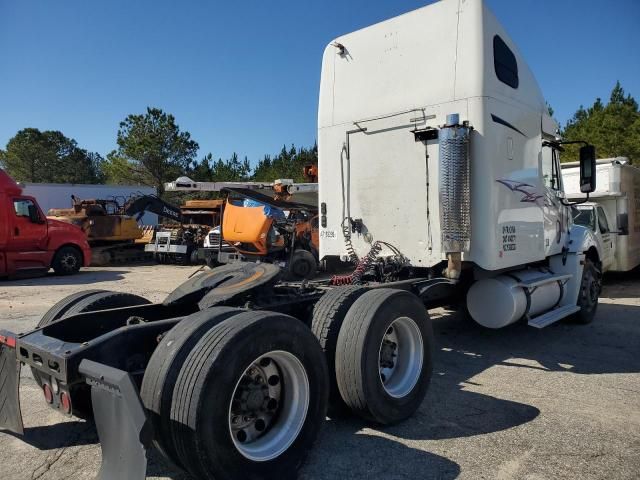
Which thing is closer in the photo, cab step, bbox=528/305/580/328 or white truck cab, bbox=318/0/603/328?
white truck cab, bbox=318/0/603/328

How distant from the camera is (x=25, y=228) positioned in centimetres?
1464

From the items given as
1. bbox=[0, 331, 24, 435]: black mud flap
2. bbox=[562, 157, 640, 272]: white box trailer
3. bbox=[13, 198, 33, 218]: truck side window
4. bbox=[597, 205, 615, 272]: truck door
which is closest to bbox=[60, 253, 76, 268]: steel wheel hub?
bbox=[13, 198, 33, 218]: truck side window

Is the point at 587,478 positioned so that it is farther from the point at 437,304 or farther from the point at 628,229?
the point at 628,229

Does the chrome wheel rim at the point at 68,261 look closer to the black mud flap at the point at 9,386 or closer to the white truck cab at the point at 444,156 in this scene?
the white truck cab at the point at 444,156

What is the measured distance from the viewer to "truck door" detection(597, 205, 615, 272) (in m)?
10.8

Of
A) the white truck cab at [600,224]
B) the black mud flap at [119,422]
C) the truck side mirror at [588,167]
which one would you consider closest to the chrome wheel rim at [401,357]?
the black mud flap at [119,422]

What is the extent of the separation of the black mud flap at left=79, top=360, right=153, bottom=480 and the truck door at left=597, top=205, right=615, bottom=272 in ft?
35.1

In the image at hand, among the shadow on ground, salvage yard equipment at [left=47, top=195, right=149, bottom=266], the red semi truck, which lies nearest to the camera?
the shadow on ground

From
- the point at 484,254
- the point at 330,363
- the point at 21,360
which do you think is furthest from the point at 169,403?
the point at 484,254

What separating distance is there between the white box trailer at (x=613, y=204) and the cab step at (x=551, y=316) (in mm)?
4647

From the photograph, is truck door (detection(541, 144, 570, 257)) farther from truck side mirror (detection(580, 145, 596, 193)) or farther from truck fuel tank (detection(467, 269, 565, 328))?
truck fuel tank (detection(467, 269, 565, 328))

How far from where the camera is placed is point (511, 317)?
226 inches

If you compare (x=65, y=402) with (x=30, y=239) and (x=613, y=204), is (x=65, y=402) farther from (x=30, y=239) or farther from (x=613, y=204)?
(x=30, y=239)

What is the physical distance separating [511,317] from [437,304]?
0.91 metres
